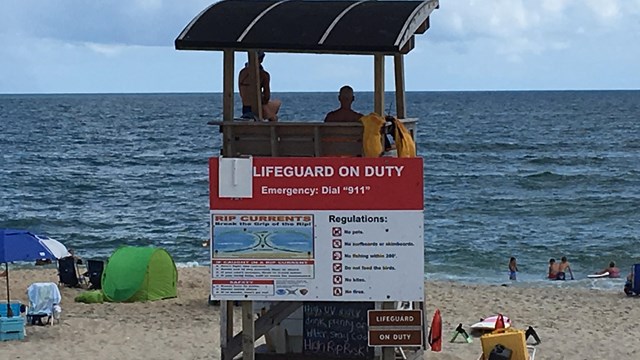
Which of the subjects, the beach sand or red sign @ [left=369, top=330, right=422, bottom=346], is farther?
the beach sand

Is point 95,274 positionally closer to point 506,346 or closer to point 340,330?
point 340,330

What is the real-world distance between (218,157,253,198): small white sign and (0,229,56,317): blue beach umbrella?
6.80m

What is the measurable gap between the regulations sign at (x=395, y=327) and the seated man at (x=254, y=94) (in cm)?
267

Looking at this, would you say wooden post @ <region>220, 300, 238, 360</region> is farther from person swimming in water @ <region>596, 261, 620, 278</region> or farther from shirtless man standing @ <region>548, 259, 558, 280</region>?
person swimming in water @ <region>596, 261, 620, 278</region>

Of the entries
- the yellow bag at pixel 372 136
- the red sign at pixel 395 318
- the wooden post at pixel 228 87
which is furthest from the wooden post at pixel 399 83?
the red sign at pixel 395 318

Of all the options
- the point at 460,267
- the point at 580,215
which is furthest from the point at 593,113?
the point at 460,267

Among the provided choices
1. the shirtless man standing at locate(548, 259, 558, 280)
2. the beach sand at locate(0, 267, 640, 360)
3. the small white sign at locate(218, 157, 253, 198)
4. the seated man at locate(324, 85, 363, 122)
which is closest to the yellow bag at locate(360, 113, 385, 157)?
the seated man at locate(324, 85, 363, 122)

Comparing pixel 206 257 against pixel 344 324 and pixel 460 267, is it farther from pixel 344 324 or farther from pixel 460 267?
pixel 344 324

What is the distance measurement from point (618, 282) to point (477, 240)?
8482mm

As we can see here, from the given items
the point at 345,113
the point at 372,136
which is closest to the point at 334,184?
the point at 372,136

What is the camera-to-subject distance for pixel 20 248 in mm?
17641

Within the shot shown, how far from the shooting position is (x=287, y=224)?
11422 millimetres

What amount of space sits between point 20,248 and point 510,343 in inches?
305

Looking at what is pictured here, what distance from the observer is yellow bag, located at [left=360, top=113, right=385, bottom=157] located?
453 inches
